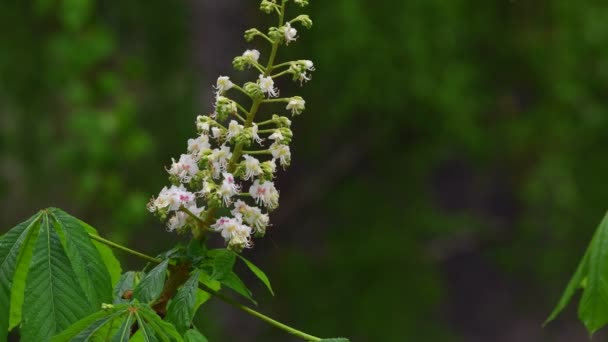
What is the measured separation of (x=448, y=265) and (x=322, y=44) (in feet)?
11.8

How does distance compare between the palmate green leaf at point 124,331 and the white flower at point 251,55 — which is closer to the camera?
the palmate green leaf at point 124,331

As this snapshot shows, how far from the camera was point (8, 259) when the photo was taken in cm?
150

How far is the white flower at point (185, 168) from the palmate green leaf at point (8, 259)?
250 millimetres

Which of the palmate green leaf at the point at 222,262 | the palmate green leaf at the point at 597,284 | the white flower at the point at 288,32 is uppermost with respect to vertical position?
the white flower at the point at 288,32

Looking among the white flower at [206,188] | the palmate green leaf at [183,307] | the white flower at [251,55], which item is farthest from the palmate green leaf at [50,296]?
the white flower at [251,55]

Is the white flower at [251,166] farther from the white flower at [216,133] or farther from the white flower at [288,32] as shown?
the white flower at [288,32]

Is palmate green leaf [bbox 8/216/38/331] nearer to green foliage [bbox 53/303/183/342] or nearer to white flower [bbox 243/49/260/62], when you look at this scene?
green foliage [bbox 53/303/183/342]

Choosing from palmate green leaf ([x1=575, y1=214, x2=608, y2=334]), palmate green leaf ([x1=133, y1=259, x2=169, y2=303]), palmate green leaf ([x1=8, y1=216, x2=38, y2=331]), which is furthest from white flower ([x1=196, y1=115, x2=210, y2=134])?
palmate green leaf ([x1=575, y1=214, x2=608, y2=334])

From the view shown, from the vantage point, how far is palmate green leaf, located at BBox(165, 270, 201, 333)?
1.46m

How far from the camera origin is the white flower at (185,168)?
5.08 ft

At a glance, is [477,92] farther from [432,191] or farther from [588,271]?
[588,271]

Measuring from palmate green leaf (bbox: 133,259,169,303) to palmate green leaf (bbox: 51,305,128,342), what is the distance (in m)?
0.06

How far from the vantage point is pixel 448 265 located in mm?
9172

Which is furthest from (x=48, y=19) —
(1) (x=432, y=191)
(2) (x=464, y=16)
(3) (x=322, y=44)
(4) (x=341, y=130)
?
(1) (x=432, y=191)
